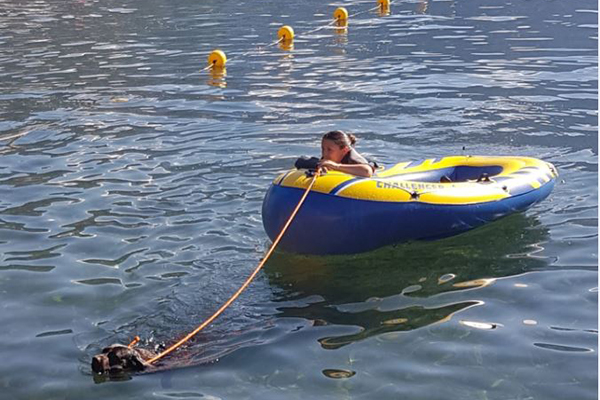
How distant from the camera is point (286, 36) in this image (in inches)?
810

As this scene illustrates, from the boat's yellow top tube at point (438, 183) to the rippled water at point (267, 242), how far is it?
0.39m

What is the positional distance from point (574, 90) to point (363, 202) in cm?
829

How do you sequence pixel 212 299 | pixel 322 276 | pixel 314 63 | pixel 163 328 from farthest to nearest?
pixel 314 63, pixel 322 276, pixel 212 299, pixel 163 328

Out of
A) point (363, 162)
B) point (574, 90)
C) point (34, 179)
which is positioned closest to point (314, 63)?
point (574, 90)

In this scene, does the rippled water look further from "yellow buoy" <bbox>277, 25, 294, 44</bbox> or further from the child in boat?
"yellow buoy" <bbox>277, 25, 294, 44</bbox>

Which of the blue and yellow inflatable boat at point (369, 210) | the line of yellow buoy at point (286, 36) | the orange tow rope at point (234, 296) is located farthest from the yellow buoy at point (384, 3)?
the orange tow rope at point (234, 296)

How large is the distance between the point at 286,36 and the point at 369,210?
533 inches

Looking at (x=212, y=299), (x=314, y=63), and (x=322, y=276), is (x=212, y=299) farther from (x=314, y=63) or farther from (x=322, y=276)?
(x=314, y=63)

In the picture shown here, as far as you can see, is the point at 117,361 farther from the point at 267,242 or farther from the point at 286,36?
the point at 286,36

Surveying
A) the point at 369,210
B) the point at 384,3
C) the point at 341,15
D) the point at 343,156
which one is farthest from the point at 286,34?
the point at 369,210

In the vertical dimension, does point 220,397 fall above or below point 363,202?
below

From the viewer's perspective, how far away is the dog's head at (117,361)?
5855 millimetres

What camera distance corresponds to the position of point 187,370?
19.5ft

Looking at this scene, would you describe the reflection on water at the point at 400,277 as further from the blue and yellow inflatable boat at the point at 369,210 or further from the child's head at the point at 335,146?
the child's head at the point at 335,146
